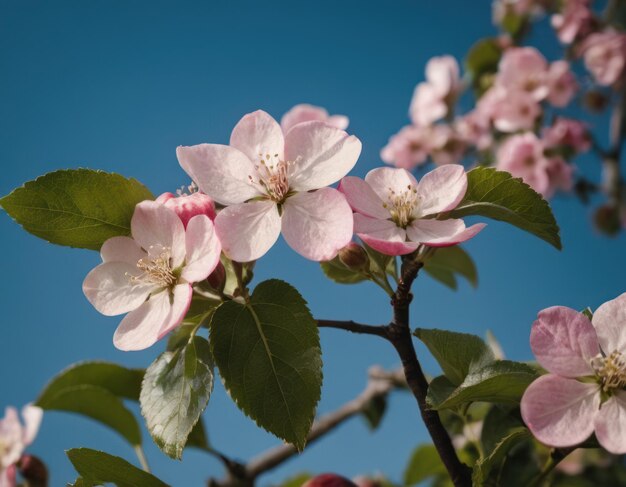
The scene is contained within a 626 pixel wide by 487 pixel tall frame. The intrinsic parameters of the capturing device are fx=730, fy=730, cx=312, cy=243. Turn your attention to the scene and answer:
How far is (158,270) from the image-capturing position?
78 cm

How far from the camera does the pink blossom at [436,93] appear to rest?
2.84m

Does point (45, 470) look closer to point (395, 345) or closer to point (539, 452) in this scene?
point (395, 345)

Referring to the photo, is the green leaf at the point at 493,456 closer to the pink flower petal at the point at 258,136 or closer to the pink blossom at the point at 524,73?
the pink flower petal at the point at 258,136

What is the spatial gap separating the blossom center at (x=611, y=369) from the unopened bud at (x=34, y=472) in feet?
2.93

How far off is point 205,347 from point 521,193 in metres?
0.37

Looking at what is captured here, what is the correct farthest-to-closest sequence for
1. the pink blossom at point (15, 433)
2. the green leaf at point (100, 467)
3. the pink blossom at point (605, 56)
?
the pink blossom at point (605, 56)
the pink blossom at point (15, 433)
the green leaf at point (100, 467)

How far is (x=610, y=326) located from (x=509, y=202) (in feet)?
0.53

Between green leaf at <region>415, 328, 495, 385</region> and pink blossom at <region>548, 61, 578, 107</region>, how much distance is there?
80.7 inches

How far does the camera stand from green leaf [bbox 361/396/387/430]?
1.70 metres

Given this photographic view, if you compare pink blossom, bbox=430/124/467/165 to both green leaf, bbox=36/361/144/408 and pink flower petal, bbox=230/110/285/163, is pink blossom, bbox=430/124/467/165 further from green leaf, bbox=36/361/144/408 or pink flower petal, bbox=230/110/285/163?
pink flower petal, bbox=230/110/285/163

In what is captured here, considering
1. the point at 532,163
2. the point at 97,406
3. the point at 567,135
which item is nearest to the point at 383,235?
the point at 97,406

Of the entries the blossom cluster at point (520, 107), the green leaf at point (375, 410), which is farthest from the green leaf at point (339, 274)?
the blossom cluster at point (520, 107)

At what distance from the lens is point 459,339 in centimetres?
78

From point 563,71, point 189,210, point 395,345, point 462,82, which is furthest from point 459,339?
point 462,82
